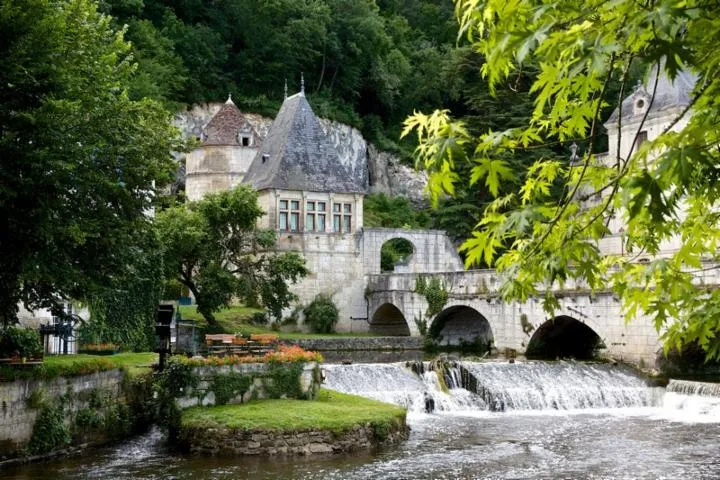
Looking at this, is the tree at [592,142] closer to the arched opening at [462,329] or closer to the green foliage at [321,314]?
the arched opening at [462,329]

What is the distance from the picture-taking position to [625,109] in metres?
44.1

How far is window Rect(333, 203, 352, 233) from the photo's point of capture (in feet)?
136

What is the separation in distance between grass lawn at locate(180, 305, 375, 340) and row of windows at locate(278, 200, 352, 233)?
13.9 ft

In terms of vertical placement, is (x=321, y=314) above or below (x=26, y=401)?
above

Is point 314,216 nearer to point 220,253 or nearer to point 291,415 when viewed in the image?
point 220,253

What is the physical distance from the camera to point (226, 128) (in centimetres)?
4841

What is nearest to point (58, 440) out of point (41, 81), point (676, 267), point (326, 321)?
point (41, 81)

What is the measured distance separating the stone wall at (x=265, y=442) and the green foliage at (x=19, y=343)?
3.51 m

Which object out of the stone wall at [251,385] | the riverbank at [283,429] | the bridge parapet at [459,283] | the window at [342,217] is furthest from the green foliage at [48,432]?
the window at [342,217]

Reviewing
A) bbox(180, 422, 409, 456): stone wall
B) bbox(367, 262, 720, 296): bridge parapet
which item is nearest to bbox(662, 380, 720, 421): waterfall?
bbox(367, 262, 720, 296): bridge parapet

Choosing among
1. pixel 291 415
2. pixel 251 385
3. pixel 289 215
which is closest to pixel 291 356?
pixel 251 385

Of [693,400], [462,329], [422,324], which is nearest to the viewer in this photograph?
[693,400]

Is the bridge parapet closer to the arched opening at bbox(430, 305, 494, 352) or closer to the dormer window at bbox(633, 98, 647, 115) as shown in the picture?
the arched opening at bbox(430, 305, 494, 352)

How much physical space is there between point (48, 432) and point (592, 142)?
46.2ft
